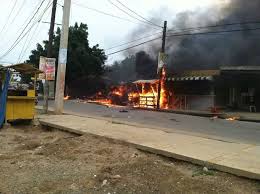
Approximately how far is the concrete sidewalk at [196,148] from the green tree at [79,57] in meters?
28.7

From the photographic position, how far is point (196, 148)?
7.83 m

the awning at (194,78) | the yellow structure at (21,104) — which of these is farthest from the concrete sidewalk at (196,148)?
the awning at (194,78)

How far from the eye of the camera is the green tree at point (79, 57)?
39.1m

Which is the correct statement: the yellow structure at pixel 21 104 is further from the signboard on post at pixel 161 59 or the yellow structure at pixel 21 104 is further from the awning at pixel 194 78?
the awning at pixel 194 78

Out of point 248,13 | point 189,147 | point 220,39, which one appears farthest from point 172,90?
point 189,147

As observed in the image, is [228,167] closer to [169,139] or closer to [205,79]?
[169,139]

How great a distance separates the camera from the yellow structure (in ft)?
42.7

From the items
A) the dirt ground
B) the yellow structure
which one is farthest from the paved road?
the yellow structure

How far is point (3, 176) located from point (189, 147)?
371 cm

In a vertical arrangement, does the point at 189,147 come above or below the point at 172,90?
below

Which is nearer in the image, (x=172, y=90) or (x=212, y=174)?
A: (x=212, y=174)

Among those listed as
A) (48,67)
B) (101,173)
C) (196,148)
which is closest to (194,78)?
(48,67)

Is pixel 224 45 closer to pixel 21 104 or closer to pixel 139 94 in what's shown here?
pixel 139 94

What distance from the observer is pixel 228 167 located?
6.13m
